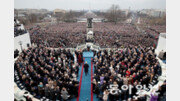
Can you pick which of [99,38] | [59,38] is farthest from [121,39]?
[59,38]

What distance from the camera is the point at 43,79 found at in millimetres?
9086

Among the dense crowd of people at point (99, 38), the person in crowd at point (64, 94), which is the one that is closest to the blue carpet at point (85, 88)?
the person in crowd at point (64, 94)

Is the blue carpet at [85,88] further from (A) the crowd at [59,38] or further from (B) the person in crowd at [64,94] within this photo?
(A) the crowd at [59,38]

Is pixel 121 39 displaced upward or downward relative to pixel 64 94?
upward

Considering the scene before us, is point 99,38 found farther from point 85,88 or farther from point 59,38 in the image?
point 85,88

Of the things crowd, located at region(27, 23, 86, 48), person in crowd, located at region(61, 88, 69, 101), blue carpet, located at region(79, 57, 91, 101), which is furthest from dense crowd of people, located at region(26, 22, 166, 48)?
person in crowd, located at region(61, 88, 69, 101)

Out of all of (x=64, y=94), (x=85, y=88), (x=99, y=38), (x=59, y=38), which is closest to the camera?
(x=64, y=94)

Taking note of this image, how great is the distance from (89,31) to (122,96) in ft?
51.1

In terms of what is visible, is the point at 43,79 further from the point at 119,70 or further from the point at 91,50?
the point at 91,50

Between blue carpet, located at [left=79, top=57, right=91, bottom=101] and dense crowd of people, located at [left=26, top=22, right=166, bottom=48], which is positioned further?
dense crowd of people, located at [left=26, top=22, right=166, bottom=48]

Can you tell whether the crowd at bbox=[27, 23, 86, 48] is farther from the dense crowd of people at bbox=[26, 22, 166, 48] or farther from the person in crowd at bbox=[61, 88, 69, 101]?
the person in crowd at bbox=[61, 88, 69, 101]

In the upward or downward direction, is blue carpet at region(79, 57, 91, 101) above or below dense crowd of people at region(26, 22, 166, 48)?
below

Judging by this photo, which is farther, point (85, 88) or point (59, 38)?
point (59, 38)

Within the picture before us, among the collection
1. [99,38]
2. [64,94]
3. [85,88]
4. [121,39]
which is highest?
[99,38]
